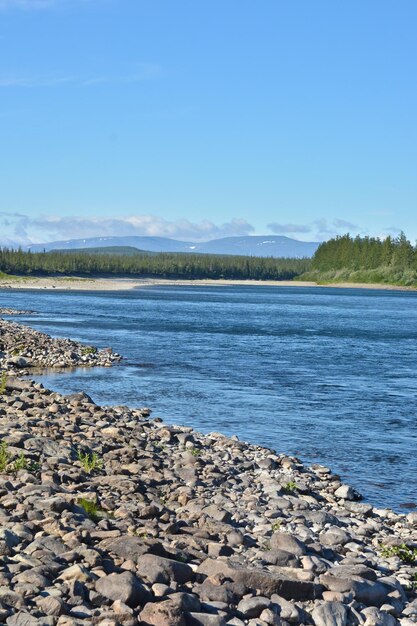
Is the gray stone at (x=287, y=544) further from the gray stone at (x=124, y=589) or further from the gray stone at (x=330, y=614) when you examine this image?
the gray stone at (x=124, y=589)

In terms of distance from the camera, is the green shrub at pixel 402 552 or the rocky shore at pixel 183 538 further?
the green shrub at pixel 402 552

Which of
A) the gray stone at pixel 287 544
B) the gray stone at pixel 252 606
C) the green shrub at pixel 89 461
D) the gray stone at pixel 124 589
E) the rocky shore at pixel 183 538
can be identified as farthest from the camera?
the green shrub at pixel 89 461

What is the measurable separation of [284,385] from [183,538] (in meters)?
22.3

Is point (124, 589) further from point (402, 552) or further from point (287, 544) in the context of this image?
point (402, 552)

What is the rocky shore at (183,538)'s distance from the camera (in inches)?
379

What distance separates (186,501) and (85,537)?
3789 mm

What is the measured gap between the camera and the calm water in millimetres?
22234

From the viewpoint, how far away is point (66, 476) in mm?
14945

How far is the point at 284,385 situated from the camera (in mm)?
34312

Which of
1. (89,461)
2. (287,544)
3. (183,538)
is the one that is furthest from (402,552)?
(89,461)

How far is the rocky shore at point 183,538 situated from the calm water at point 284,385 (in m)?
2.13

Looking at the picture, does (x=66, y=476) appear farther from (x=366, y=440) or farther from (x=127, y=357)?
(x=127, y=357)

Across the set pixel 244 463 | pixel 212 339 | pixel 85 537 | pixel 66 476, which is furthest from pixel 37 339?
pixel 85 537

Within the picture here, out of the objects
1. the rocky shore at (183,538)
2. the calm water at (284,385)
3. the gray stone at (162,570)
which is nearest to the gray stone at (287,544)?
the rocky shore at (183,538)
